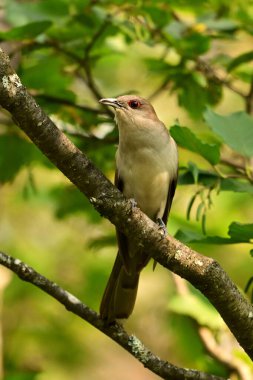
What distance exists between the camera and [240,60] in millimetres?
4844

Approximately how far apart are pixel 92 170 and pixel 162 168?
173cm

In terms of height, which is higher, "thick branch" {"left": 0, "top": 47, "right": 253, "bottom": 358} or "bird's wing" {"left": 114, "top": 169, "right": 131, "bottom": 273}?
"thick branch" {"left": 0, "top": 47, "right": 253, "bottom": 358}

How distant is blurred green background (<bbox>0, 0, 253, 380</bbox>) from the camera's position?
167 inches

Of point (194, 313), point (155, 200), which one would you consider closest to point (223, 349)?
point (194, 313)

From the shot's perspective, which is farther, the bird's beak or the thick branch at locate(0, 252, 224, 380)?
the bird's beak

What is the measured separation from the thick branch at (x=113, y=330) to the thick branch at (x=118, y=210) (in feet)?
1.17

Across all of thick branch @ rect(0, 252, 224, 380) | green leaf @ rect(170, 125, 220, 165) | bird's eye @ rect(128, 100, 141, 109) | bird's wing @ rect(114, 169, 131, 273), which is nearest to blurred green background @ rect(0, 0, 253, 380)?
green leaf @ rect(170, 125, 220, 165)

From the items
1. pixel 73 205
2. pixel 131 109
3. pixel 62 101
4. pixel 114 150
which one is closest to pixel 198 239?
pixel 131 109

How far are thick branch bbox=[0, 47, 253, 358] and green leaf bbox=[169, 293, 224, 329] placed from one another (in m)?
1.28

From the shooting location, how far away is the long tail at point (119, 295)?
3998 millimetres

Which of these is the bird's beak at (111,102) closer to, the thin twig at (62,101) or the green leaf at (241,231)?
the thin twig at (62,101)

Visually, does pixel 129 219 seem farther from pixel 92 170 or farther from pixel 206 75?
pixel 206 75

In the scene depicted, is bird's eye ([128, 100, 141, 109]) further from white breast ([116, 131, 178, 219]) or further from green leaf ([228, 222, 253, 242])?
green leaf ([228, 222, 253, 242])

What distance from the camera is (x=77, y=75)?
5.45 metres
